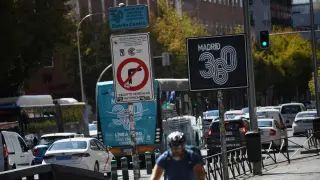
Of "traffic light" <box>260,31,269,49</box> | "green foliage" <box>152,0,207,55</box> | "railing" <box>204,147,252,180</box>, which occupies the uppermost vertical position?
"green foliage" <box>152,0,207,55</box>

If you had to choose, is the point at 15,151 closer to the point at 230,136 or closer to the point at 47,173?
the point at 230,136

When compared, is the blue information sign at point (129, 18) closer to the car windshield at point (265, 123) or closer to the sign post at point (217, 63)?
the sign post at point (217, 63)

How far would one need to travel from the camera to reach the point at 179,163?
9.61 metres

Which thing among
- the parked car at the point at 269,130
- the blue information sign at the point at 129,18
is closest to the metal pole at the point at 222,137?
the blue information sign at the point at 129,18

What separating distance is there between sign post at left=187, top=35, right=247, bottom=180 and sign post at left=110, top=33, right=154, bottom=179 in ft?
21.8

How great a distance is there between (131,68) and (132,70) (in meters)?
0.04

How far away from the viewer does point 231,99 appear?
95688mm

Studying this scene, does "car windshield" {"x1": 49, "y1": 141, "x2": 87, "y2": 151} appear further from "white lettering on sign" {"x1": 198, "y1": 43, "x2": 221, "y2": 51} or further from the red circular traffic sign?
the red circular traffic sign

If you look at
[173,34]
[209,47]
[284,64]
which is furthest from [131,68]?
[284,64]

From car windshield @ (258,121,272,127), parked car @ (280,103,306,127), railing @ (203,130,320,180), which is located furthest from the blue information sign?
parked car @ (280,103,306,127)

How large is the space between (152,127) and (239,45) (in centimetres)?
1334

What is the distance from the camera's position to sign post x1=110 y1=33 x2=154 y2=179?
13.4 meters

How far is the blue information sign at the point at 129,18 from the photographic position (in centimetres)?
1308

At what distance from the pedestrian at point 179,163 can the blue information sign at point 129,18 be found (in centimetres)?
383
